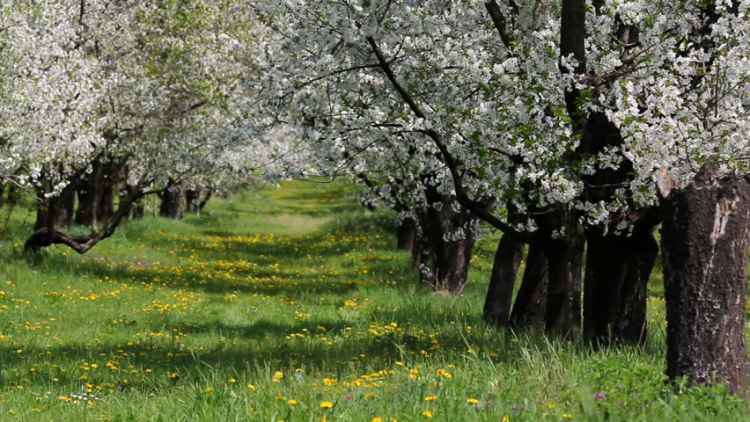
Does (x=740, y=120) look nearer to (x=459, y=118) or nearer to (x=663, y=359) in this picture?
(x=663, y=359)

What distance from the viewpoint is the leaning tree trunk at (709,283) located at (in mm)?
6953

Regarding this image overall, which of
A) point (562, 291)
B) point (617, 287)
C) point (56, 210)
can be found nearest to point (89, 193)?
point (56, 210)

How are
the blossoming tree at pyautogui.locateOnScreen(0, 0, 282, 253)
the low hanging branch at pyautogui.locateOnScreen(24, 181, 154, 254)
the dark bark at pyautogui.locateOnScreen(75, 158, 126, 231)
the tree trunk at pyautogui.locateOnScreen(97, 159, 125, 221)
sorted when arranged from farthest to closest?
the tree trunk at pyautogui.locateOnScreen(97, 159, 125, 221)
the dark bark at pyautogui.locateOnScreen(75, 158, 126, 231)
the low hanging branch at pyautogui.locateOnScreen(24, 181, 154, 254)
the blossoming tree at pyautogui.locateOnScreen(0, 0, 282, 253)

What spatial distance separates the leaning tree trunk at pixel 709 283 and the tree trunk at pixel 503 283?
7.13 meters

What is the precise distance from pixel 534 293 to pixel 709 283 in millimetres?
5926

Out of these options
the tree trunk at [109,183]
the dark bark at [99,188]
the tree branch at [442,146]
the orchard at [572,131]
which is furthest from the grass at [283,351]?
the tree trunk at [109,183]

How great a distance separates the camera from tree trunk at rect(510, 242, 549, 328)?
12.8m

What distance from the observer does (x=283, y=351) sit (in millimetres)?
12312

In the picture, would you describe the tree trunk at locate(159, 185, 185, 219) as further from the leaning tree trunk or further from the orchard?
the leaning tree trunk

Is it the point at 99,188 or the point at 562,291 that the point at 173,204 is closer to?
the point at 99,188

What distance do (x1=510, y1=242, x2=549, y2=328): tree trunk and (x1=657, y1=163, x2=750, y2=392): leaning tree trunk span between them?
565cm

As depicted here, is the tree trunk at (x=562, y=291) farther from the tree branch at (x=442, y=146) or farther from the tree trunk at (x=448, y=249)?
the tree trunk at (x=448, y=249)

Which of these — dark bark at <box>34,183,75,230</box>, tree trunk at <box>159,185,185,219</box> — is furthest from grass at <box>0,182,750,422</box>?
tree trunk at <box>159,185,185,219</box>

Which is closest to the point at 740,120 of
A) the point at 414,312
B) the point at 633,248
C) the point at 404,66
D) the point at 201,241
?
the point at 633,248
